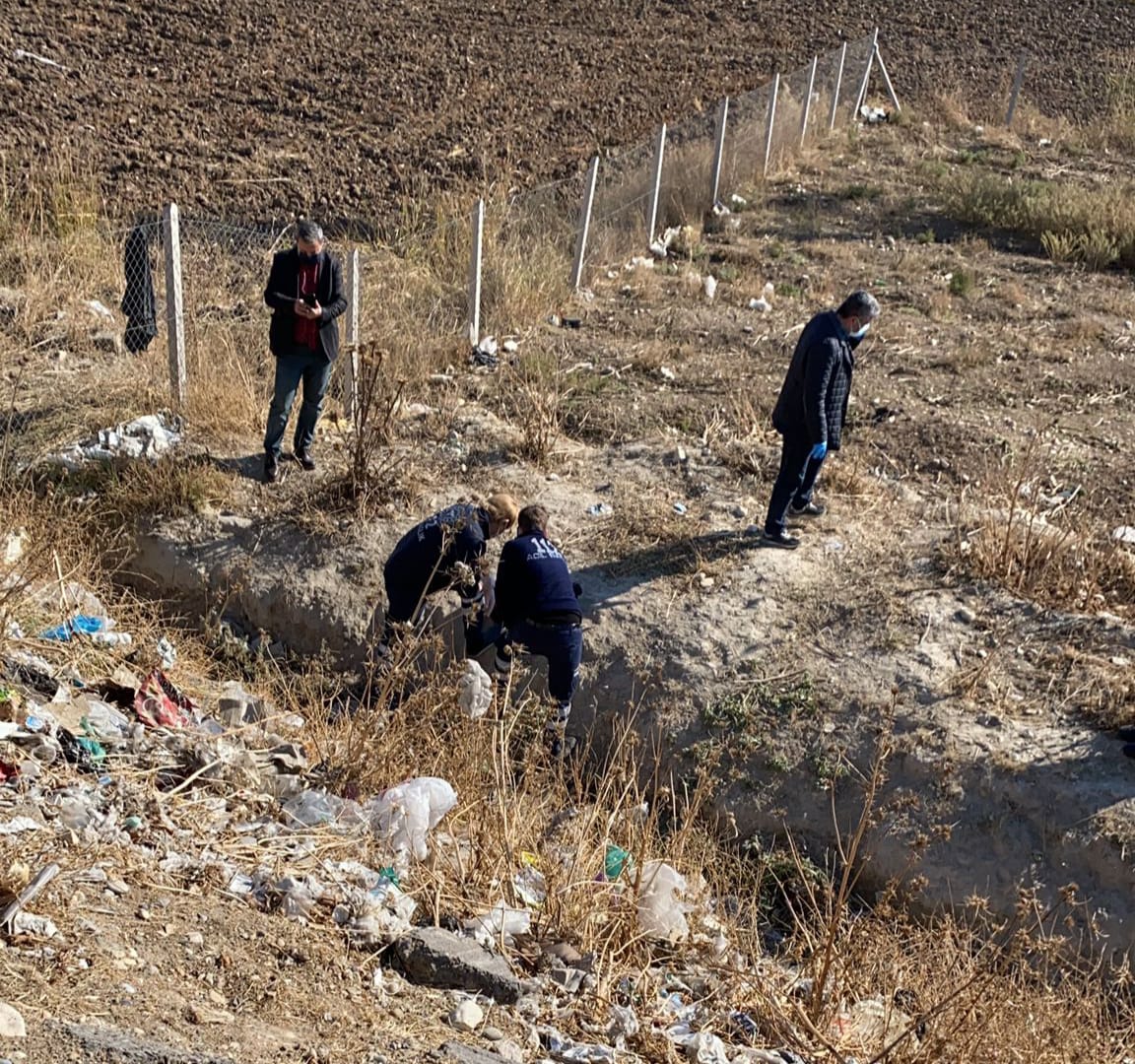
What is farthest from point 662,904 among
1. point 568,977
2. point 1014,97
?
point 1014,97

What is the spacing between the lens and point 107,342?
9078mm

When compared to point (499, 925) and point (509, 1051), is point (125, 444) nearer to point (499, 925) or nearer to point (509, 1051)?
point (499, 925)

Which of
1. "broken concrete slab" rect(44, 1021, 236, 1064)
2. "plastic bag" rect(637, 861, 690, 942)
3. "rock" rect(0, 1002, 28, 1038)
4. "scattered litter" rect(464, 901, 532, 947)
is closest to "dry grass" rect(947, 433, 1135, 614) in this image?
"plastic bag" rect(637, 861, 690, 942)

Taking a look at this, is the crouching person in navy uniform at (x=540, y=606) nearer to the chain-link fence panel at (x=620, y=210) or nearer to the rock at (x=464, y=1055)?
the rock at (x=464, y=1055)

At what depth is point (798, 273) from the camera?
40.5 ft

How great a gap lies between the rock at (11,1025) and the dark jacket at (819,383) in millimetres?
4902

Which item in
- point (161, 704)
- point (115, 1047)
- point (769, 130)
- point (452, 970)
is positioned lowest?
point (161, 704)

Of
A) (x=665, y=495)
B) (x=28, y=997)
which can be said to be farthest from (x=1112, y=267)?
(x=28, y=997)

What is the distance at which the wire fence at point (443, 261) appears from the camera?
862 centimetres

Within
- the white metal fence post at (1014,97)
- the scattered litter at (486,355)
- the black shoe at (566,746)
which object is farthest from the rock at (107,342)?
the white metal fence post at (1014,97)

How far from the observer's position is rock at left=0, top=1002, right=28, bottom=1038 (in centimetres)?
303

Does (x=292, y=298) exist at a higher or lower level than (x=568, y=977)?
higher

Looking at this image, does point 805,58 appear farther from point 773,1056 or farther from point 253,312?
point 773,1056

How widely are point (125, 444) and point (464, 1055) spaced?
204 inches
